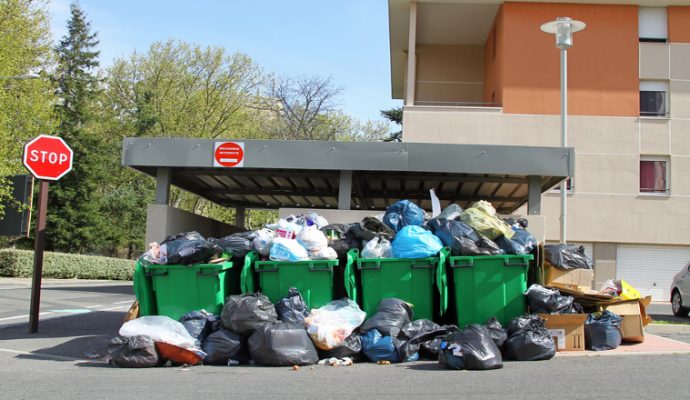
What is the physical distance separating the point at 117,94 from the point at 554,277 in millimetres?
37654

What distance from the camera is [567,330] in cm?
779

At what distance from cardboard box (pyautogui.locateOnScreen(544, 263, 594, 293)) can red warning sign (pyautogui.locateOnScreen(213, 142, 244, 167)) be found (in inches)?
228

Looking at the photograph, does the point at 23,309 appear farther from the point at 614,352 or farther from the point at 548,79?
the point at 548,79

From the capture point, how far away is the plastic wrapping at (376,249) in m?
8.29

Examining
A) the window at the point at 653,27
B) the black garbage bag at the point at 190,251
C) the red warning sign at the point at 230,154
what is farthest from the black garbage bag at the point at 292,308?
the window at the point at 653,27

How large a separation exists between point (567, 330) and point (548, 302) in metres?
0.40

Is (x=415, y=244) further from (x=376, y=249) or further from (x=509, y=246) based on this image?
(x=509, y=246)

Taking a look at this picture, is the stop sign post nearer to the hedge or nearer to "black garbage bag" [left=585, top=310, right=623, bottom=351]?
"black garbage bag" [left=585, top=310, right=623, bottom=351]

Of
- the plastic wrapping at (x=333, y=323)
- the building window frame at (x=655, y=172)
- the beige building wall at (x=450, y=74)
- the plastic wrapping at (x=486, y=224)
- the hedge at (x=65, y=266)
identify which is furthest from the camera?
the beige building wall at (x=450, y=74)

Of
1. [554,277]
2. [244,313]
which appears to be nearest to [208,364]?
[244,313]

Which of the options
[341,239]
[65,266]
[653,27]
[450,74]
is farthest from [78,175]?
[341,239]

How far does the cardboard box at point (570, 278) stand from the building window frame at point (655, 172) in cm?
1808

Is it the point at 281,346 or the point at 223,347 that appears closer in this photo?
the point at 281,346

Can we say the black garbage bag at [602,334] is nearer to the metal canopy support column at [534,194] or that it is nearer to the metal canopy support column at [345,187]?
the metal canopy support column at [534,194]
